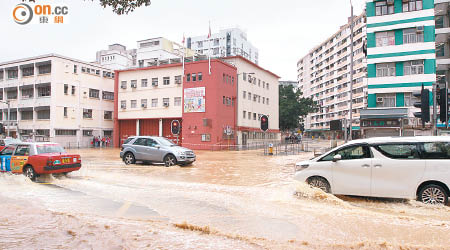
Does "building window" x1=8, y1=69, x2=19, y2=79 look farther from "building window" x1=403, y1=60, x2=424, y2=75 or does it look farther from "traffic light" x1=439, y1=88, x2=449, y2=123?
"traffic light" x1=439, y1=88, x2=449, y2=123

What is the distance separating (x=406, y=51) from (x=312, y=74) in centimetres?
6945

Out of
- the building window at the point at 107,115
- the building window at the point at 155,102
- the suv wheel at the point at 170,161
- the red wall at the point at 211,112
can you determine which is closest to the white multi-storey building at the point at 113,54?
the building window at the point at 107,115

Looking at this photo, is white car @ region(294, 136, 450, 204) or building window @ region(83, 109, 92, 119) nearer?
white car @ region(294, 136, 450, 204)

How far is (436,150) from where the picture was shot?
8055 millimetres

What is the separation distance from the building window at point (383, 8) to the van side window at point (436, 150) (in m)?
25.5

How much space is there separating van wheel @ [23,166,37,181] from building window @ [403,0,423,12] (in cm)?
3045

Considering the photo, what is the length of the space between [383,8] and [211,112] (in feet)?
64.0

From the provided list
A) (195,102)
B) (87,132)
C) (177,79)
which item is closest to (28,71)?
(87,132)

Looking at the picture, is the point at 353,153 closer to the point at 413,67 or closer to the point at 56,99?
the point at 413,67

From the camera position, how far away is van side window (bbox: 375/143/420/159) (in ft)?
27.0

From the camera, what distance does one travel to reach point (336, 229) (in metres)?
6.12

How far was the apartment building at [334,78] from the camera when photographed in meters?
68.9

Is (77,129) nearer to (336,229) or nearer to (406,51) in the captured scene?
(406,51)

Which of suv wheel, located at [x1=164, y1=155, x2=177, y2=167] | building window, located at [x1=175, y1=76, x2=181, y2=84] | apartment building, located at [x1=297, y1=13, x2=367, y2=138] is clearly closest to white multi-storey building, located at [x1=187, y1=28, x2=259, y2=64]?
apartment building, located at [x1=297, y1=13, x2=367, y2=138]
